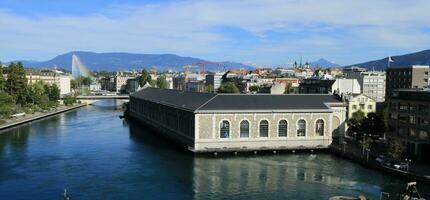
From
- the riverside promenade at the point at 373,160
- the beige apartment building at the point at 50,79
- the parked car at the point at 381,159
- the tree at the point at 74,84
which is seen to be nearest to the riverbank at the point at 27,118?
the riverside promenade at the point at 373,160

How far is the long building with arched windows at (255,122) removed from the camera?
37.7 meters

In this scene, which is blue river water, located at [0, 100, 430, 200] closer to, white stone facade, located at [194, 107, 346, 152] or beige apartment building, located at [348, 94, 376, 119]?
white stone facade, located at [194, 107, 346, 152]

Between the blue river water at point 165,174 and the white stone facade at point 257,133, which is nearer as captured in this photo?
the blue river water at point 165,174

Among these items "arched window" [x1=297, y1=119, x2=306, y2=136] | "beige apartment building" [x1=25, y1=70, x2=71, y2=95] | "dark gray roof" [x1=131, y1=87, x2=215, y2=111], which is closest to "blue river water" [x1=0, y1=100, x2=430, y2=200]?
"arched window" [x1=297, y1=119, x2=306, y2=136]

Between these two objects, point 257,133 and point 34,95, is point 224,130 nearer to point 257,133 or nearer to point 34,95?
point 257,133

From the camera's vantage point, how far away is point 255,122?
1518 inches

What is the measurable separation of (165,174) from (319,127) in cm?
1549

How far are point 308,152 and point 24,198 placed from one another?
854 inches

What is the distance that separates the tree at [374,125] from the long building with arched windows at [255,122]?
2704mm

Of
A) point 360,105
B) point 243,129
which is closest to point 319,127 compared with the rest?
point 243,129

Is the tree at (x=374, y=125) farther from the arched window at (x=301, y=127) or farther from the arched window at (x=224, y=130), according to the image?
the arched window at (x=224, y=130)

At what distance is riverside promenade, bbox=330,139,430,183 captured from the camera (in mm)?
27969

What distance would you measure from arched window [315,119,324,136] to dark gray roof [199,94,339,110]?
1239 mm

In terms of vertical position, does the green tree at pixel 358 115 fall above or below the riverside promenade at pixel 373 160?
above
